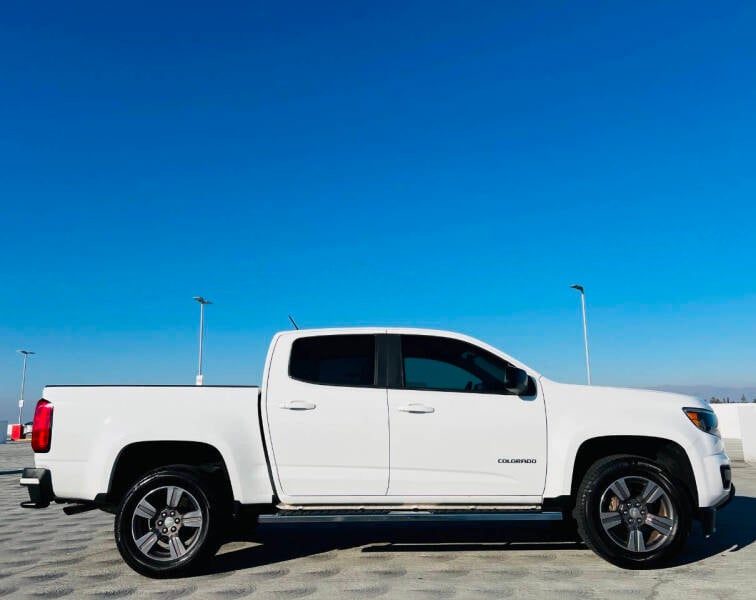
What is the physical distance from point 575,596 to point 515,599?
1.36ft

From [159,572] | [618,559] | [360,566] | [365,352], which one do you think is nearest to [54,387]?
[159,572]

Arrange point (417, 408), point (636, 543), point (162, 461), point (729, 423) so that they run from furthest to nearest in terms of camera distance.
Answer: point (729, 423)
point (162, 461)
point (417, 408)
point (636, 543)

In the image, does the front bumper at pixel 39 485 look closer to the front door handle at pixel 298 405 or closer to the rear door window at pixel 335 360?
the front door handle at pixel 298 405

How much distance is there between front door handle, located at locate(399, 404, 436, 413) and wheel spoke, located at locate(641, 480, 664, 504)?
1.74 metres

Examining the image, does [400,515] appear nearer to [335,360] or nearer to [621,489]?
[335,360]

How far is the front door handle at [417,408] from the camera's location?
16.1 ft

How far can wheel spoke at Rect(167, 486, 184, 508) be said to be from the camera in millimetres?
4766

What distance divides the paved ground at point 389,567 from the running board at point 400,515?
39 cm

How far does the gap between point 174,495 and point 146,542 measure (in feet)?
1.25

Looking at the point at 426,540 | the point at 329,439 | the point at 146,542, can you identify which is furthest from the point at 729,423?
the point at 146,542

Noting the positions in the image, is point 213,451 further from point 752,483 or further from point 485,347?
point 752,483

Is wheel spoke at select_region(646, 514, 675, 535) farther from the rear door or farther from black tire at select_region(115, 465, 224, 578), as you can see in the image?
black tire at select_region(115, 465, 224, 578)

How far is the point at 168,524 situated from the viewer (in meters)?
4.75

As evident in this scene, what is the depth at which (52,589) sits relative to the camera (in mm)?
4387
